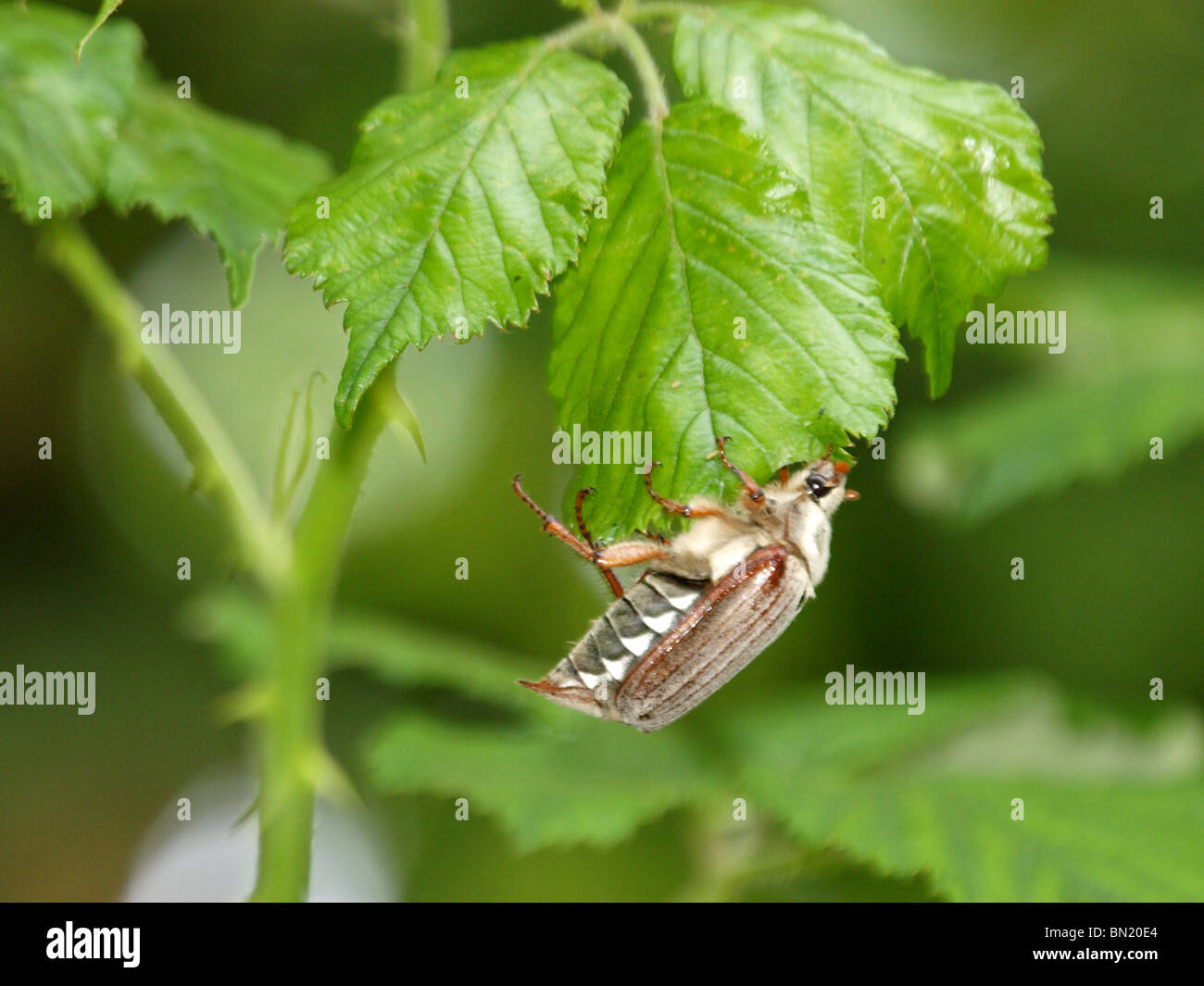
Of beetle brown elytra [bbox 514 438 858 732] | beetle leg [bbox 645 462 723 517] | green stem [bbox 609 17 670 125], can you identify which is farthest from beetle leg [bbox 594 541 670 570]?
green stem [bbox 609 17 670 125]

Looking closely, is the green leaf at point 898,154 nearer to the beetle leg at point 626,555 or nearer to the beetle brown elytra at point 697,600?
the beetle brown elytra at point 697,600

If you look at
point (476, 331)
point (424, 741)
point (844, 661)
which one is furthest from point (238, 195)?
point (844, 661)

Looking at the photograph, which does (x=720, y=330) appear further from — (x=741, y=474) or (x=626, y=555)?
(x=626, y=555)

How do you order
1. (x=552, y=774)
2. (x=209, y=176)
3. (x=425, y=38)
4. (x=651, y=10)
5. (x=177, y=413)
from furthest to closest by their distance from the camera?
(x=552, y=774) < (x=177, y=413) < (x=209, y=176) < (x=425, y=38) < (x=651, y=10)

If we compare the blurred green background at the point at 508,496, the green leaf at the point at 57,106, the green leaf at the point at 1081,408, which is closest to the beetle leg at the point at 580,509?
the green leaf at the point at 57,106

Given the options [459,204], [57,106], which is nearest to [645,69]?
[459,204]
